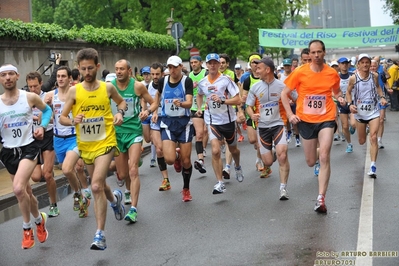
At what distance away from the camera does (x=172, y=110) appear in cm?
1112

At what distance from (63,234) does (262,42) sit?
25.7 m

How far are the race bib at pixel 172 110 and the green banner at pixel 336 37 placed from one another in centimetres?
2165

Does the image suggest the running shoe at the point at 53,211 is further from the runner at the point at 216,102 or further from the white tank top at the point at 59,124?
the runner at the point at 216,102

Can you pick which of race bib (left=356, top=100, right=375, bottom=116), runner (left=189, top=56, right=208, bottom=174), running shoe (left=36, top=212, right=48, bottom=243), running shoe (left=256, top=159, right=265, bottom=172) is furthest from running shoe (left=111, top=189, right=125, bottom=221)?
race bib (left=356, top=100, right=375, bottom=116)

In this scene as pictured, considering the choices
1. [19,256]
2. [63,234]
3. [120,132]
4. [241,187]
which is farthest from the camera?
[241,187]

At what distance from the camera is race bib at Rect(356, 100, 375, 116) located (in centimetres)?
1276

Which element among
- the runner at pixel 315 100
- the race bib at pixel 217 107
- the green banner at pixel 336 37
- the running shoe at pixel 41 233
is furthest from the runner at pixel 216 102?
the green banner at pixel 336 37

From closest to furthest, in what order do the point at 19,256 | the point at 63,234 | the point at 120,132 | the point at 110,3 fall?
the point at 19,256 → the point at 63,234 → the point at 120,132 → the point at 110,3

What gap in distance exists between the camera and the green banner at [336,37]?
1262 inches

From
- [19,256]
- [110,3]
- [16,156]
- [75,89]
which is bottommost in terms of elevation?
[19,256]

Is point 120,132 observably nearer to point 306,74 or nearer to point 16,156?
point 16,156

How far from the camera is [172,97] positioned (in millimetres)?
11055

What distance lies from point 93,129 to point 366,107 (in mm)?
5538

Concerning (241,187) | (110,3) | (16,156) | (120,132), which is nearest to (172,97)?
(120,132)
